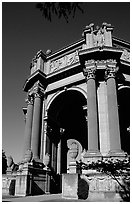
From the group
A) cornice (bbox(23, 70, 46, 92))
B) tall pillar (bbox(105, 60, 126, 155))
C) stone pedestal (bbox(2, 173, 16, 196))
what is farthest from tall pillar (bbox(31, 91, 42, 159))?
tall pillar (bbox(105, 60, 126, 155))

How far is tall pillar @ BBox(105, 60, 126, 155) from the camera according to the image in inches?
709

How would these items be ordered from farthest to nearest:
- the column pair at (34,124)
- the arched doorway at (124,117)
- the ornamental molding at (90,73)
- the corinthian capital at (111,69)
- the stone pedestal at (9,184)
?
1. the arched doorway at (124,117)
2. the column pair at (34,124)
3. the ornamental molding at (90,73)
4. the corinthian capital at (111,69)
5. the stone pedestal at (9,184)

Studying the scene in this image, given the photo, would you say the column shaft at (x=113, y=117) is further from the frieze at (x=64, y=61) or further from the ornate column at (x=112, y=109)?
the frieze at (x=64, y=61)

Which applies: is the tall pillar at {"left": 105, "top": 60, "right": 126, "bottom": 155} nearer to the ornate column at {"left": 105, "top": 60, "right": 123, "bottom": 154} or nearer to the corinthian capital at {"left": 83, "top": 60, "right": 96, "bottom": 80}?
the ornate column at {"left": 105, "top": 60, "right": 123, "bottom": 154}

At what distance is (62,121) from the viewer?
101ft

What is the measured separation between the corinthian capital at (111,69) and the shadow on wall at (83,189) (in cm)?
1145

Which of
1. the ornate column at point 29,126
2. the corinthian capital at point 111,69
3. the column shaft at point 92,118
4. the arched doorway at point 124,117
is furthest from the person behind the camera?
the arched doorway at point 124,117

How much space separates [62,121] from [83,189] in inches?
682

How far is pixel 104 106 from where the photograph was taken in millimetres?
20734

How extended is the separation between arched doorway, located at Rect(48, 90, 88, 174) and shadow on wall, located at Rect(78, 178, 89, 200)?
35.9 feet

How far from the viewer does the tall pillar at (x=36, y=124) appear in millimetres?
22688

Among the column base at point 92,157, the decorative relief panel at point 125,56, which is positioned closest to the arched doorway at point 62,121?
the column base at point 92,157

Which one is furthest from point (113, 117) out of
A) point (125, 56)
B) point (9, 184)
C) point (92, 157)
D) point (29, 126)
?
point (9, 184)

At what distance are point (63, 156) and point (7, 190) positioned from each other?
38.0 feet
